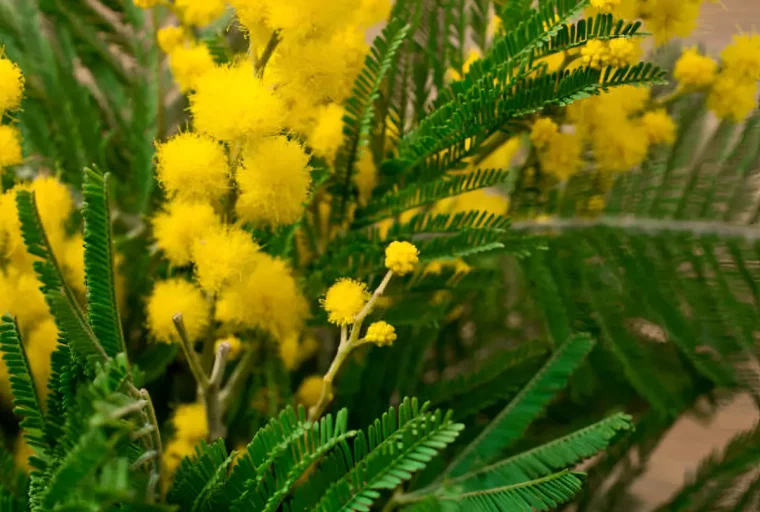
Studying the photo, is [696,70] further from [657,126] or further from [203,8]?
[203,8]

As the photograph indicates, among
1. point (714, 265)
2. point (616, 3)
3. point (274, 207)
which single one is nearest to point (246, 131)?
point (274, 207)

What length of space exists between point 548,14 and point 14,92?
23 centimetres

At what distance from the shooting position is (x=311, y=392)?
0.41 m

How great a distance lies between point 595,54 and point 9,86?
0.82ft

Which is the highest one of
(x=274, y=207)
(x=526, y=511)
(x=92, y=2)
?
(x=92, y=2)

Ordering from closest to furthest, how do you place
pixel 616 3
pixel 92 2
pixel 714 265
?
pixel 616 3 < pixel 714 265 < pixel 92 2

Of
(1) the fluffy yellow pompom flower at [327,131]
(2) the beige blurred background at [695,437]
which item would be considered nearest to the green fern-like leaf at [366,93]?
(1) the fluffy yellow pompom flower at [327,131]

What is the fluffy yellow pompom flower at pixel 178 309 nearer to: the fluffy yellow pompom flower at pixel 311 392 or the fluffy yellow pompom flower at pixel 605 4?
the fluffy yellow pompom flower at pixel 311 392

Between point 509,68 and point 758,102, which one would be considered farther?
point 758,102

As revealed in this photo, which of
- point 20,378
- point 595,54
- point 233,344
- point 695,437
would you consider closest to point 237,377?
point 233,344

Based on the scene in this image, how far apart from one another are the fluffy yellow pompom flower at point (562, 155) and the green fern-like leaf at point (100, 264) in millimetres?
227

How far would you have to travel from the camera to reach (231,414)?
0.40m

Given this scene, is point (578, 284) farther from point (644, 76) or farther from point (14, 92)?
point (14, 92)

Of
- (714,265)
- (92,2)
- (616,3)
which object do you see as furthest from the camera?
(92,2)
